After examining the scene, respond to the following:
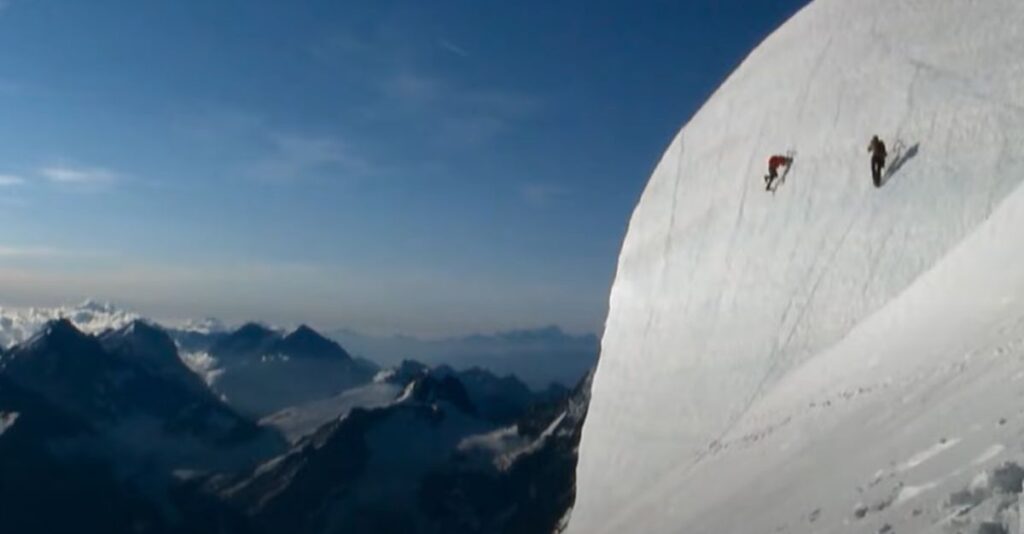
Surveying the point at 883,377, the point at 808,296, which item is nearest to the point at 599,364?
the point at 808,296

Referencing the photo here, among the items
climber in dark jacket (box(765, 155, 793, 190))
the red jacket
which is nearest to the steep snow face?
→ climber in dark jacket (box(765, 155, 793, 190))

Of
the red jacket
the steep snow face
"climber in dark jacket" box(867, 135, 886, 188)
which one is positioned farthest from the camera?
the red jacket

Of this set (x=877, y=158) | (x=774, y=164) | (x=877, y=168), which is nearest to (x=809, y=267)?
(x=877, y=168)

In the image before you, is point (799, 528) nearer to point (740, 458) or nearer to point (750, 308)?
point (740, 458)

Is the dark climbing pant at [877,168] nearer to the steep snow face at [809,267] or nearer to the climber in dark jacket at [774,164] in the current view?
the steep snow face at [809,267]

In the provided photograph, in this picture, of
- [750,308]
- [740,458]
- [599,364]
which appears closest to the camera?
[740,458]

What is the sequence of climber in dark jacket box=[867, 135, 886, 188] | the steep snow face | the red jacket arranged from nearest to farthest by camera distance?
the steep snow face < climber in dark jacket box=[867, 135, 886, 188] < the red jacket

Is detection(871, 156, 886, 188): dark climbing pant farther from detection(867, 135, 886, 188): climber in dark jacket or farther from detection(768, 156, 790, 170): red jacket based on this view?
detection(768, 156, 790, 170): red jacket

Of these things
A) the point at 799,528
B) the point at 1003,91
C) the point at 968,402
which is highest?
the point at 1003,91
